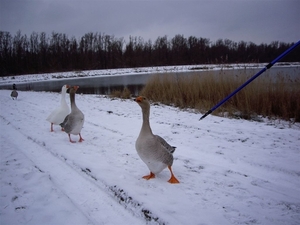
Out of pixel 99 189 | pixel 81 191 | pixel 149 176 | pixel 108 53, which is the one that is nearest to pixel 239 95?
pixel 149 176

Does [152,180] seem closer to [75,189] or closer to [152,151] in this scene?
[152,151]

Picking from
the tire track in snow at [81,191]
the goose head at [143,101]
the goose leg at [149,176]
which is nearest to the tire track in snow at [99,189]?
the tire track in snow at [81,191]

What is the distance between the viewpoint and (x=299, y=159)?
324cm

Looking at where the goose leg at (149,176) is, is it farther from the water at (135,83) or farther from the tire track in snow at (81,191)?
the water at (135,83)

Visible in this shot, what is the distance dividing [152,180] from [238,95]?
19.5 feet

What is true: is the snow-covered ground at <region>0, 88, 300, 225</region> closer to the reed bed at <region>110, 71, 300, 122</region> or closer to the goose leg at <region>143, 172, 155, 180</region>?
the goose leg at <region>143, 172, 155, 180</region>

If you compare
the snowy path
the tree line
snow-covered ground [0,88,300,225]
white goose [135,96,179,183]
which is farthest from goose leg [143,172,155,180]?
the tree line

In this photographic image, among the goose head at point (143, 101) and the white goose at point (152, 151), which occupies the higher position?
the goose head at point (143, 101)

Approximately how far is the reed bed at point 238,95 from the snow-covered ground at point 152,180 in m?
1.88

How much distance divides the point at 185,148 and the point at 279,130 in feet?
8.91

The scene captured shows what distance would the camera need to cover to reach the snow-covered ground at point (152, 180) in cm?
209

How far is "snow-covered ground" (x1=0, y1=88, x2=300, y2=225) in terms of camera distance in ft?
6.86

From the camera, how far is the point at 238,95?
7.24 meters

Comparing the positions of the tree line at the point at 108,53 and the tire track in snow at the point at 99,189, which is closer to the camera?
the tire track in snow at the point at 99,189
